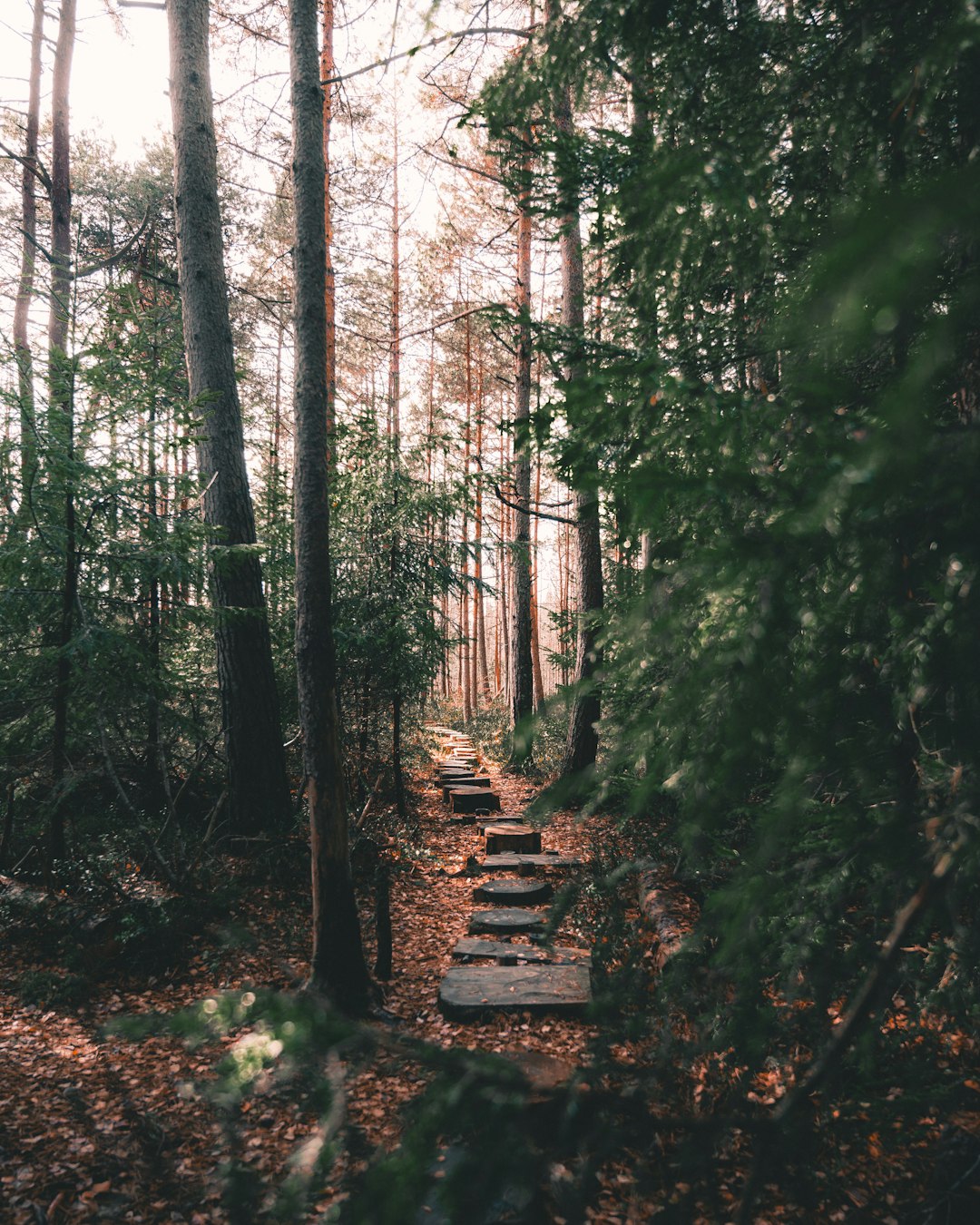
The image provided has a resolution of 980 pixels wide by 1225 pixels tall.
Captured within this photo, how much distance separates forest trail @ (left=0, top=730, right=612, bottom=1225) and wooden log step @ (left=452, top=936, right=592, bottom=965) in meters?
0.08

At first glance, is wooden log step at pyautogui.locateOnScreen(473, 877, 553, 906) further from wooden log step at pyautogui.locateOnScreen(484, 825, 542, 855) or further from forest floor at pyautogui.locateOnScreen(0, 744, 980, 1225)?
wooden log step at pyautogui.locateOnScreen(484, 825, 542, 855)

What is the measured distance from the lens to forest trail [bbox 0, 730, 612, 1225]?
8.98ft

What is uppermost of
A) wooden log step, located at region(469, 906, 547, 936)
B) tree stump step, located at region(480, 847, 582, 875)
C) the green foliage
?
the green foliage

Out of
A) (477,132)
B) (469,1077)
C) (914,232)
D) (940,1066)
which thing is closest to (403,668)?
(940,1066)

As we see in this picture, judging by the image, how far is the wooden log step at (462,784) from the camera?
31.7ft

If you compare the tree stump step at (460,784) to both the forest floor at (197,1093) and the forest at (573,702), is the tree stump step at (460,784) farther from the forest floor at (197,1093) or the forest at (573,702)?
the forest floor at (197,1093)

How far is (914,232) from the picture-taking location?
753mm

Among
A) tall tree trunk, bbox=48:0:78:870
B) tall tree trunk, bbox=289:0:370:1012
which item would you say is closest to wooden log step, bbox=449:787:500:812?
tall tree trunk, bbox=48:0:78:870

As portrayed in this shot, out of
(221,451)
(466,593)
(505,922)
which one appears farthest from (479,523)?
(505,922)

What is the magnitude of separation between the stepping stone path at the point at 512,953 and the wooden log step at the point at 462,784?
2.61ft

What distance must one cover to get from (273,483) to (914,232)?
28.1 feet

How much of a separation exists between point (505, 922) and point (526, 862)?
1.25 metres

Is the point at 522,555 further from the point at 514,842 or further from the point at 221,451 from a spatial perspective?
the point at 221,451

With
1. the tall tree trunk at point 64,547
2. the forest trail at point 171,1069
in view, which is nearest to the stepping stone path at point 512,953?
the forest trail at point 171,1069
